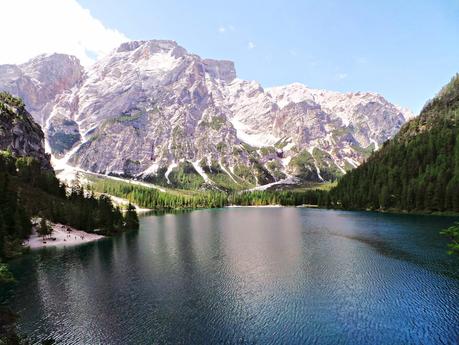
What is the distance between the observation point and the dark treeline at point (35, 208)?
4151 inches

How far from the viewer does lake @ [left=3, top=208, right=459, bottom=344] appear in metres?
43.6

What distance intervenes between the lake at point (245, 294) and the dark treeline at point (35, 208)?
11.9 m

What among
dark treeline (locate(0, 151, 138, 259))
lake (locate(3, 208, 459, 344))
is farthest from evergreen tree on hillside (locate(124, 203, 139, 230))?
lake (locate(3, 208, 459, 344))

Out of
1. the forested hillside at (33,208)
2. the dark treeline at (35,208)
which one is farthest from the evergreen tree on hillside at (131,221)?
the forested hillside at (33,208)

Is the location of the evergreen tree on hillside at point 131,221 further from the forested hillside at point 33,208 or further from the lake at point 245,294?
the lake at point 245,294

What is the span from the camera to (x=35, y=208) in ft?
440

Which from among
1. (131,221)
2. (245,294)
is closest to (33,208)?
(131,221)

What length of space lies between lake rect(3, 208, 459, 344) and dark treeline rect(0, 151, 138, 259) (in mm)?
11886

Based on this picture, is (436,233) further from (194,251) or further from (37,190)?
(37,190)

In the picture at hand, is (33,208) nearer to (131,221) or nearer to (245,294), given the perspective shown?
(131,221)

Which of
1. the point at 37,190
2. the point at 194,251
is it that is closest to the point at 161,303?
the point at 194,251

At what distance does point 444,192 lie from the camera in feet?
583

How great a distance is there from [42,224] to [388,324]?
114 m

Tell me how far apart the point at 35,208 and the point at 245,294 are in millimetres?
111476
